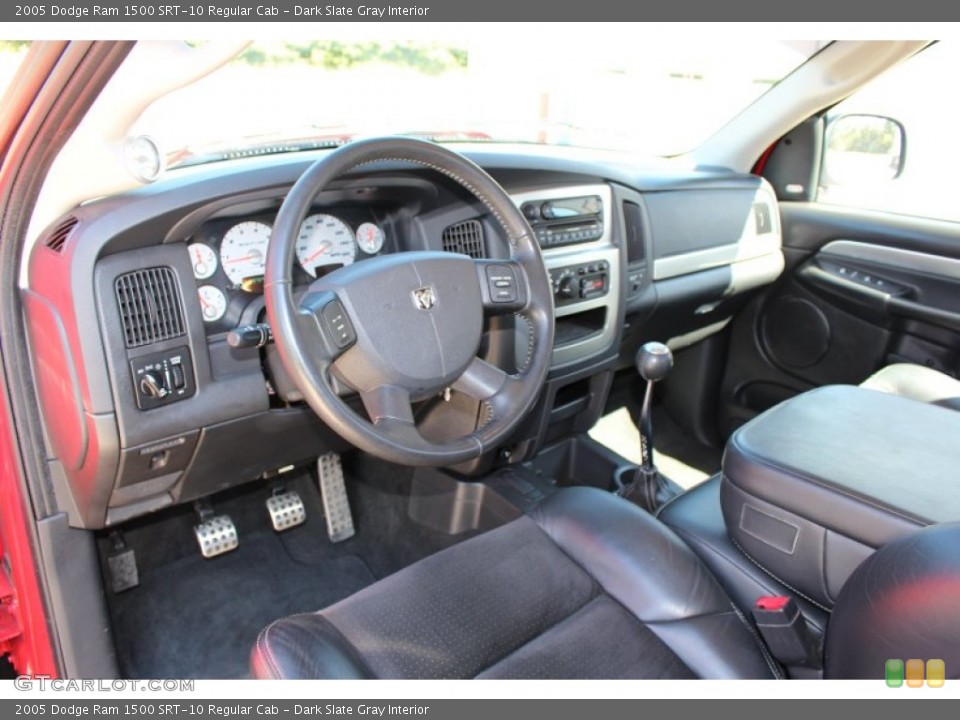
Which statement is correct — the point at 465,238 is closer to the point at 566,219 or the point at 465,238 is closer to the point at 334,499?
the point at 566,219

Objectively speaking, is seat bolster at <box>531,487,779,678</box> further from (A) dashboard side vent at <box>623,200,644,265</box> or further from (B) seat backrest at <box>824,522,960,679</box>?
(A) dashboard side vent at <box>623,200,644,265</box>

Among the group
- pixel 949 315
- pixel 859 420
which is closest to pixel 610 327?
pixel 859 420

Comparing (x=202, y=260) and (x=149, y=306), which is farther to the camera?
(x=202, y=260)

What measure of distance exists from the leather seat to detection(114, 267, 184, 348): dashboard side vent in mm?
1730

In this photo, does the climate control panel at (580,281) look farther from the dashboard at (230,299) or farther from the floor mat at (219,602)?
the floor mat at (219,602)

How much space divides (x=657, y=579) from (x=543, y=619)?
224 millimetres

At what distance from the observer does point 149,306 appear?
1.42 metres

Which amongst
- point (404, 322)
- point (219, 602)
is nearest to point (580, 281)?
point (404, 322)

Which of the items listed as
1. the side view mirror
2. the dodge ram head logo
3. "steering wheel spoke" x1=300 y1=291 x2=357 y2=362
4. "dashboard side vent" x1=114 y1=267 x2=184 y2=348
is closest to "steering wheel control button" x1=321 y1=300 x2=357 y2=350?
"steering wheel spoke" x1=300 y1=291 x2=357 y2=362

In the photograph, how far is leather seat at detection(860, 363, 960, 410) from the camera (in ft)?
6.31

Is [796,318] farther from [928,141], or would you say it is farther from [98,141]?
[98,141]

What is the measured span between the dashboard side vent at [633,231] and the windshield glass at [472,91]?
A: 439mm

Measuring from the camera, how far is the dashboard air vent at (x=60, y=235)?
4.42 ft

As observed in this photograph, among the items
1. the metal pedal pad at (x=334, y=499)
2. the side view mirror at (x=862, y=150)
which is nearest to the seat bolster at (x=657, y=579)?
the metal pedal pad at (x=334, y=499)
